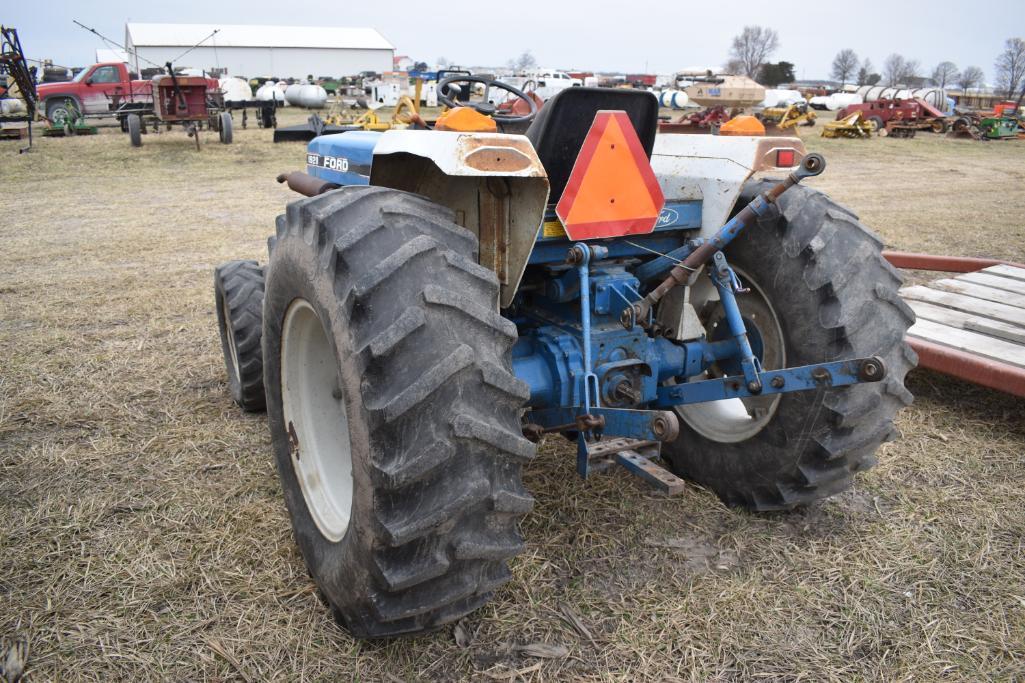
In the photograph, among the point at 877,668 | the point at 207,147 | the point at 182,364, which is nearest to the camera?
the point at 877,668

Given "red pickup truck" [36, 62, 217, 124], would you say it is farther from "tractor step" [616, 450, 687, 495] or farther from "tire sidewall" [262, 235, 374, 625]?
"tractor step" [616, 450, 687, 495]

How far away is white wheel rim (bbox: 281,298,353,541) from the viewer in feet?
7.92

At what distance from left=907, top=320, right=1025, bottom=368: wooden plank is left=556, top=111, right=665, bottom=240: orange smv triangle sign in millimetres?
2291

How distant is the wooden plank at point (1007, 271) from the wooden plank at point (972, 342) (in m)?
1.30

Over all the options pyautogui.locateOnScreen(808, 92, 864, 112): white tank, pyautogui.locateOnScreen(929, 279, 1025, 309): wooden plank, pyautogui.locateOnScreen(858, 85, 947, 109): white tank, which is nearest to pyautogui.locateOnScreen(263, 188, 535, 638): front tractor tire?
pyautogui.locateOnScreen(929, 279, 1025, 309): wooden plank

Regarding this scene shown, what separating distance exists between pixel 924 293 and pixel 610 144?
3350mm

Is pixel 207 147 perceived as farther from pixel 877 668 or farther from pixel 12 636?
pixel 877 668

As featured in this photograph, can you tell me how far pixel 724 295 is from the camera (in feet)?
7.75

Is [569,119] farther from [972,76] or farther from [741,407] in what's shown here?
[972,76]

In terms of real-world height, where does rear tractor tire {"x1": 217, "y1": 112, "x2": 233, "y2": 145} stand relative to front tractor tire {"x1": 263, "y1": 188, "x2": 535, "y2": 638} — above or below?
above

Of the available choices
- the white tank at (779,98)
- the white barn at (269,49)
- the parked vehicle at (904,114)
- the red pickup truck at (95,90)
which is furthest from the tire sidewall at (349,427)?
the white barn at (269,49)

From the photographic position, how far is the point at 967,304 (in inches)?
177

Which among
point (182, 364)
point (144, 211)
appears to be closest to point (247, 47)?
point (144, 211)

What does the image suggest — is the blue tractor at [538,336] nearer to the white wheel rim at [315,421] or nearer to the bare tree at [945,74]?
the white wheel rim at [315,421]
